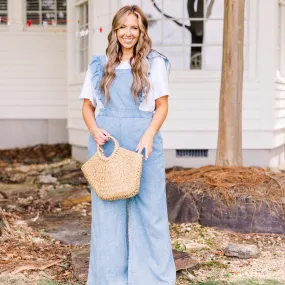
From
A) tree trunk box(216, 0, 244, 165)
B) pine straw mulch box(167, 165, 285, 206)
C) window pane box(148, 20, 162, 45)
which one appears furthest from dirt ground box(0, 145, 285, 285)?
window pane box(148, 20, 162, 45)

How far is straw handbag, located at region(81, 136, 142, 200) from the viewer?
3.54 metres

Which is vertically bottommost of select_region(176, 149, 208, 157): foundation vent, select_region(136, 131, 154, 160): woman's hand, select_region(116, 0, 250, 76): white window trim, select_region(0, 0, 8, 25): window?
select_region(176, 149, 208, 157): foundation vent

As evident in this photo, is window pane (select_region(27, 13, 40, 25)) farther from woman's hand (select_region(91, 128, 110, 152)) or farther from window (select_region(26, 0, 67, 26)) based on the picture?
woman's hand (select_region(91, 128, 110, 152))

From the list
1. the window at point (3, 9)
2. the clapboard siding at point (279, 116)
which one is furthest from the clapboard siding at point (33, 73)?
the clapboard siding at point (279, 116)

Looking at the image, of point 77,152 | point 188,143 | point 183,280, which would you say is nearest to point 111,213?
point 183,280

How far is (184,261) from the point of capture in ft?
15.6

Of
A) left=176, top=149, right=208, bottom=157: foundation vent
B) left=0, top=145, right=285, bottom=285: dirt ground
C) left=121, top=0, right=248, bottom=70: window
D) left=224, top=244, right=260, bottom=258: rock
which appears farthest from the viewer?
left=176, top=149, right=208, bottom=157: foundation vent

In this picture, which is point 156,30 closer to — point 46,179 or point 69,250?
point 46,179

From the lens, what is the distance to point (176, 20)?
8.77 m

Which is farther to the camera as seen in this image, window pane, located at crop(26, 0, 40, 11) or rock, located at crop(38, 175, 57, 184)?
window pane, located at crop(26, 0, 40, 11)

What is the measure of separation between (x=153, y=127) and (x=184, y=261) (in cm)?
151

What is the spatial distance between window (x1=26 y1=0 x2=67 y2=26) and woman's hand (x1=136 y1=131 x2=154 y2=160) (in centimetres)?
836

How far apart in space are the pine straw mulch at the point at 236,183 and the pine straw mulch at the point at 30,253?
4.86 feet

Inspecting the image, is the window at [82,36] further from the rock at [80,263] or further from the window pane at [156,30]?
the rock at [80,263]
